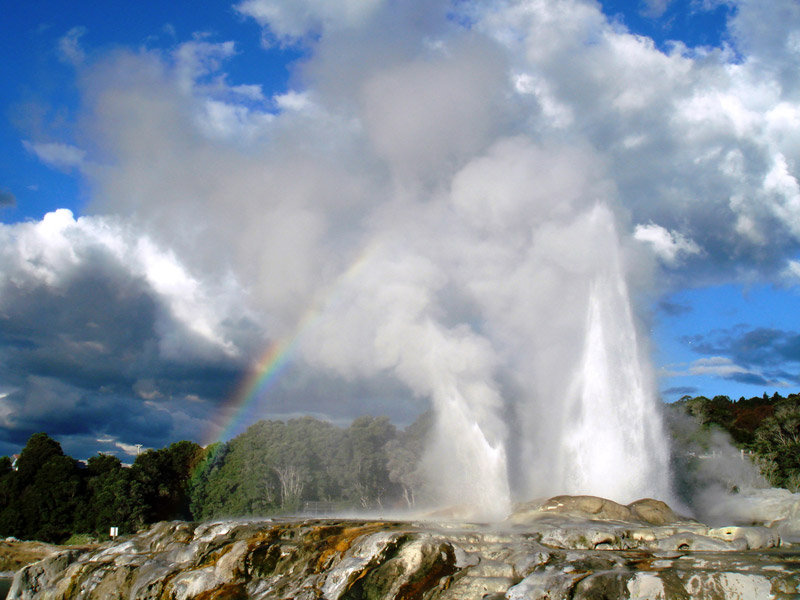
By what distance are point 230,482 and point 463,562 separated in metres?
49.6

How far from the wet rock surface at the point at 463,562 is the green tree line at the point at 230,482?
33.5 meters

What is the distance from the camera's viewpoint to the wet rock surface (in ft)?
46.8

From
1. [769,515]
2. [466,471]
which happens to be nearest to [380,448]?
[466,471]

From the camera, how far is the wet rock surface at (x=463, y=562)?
46.8 ft

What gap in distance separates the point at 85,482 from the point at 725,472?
58.3m

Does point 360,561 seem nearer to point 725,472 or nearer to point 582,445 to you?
point 582,445

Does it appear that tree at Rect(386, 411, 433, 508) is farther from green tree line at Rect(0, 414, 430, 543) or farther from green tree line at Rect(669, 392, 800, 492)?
green tree line at Rect(669, 392, 800, 492)

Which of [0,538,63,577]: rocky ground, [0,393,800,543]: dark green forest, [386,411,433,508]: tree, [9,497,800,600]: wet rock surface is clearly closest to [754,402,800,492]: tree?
[0,393,800,543]: dark green forest

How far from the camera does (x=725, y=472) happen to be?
45.9 meters

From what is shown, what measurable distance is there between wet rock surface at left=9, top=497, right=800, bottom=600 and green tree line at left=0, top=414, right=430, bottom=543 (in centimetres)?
3348

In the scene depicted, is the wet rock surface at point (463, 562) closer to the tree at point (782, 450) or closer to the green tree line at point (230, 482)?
the tree at point (782, 450)

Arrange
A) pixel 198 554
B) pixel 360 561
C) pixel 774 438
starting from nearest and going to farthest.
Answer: pixel 360 561 < pixel 198 554 < pixel 774 438

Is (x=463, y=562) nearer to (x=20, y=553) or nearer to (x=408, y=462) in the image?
(x=408, y=462)

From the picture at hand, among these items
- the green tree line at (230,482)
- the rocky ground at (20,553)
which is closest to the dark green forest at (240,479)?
the green tree line at (230,482)
